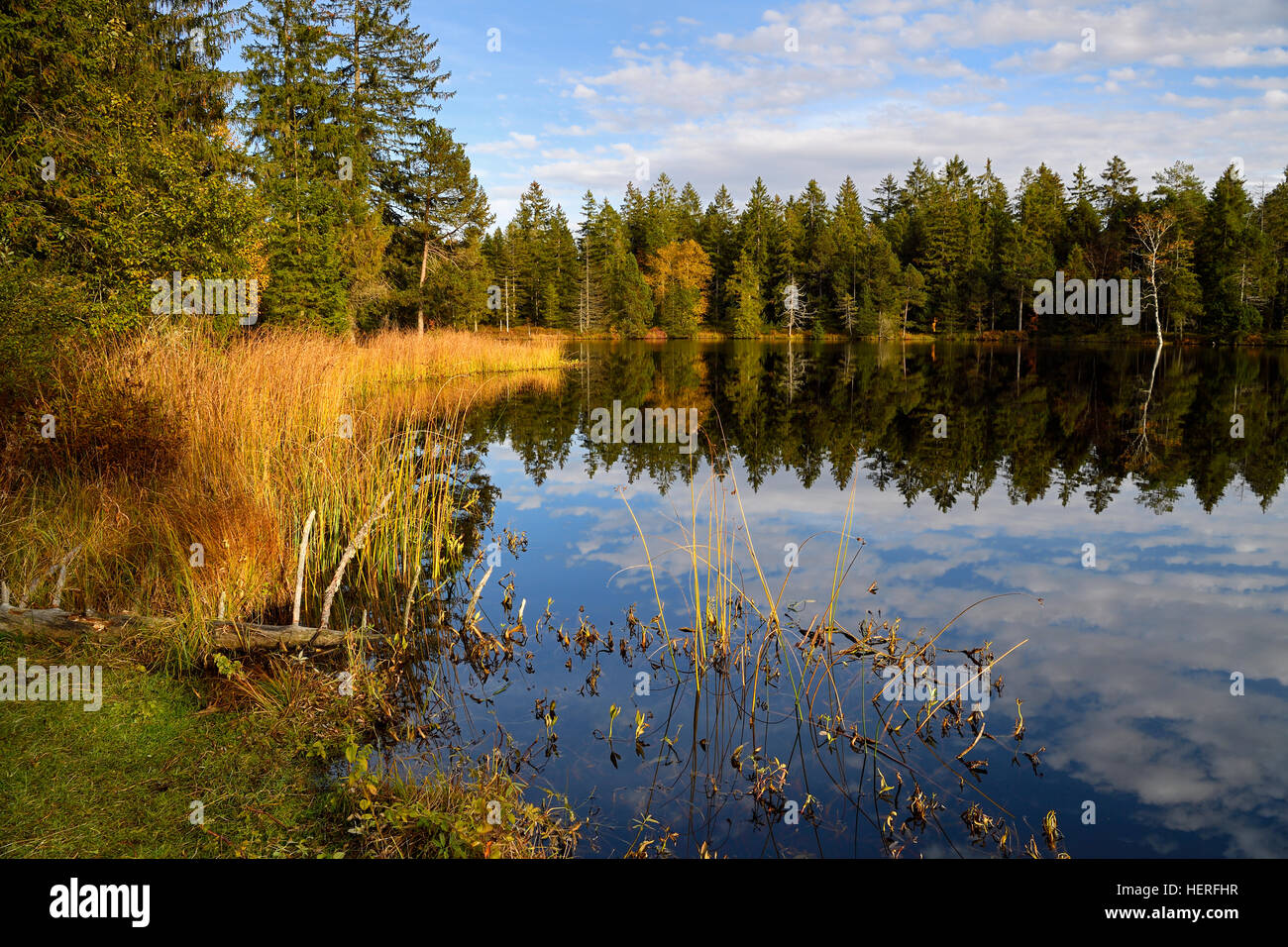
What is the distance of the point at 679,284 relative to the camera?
69750 mm

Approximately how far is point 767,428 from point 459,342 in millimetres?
13329

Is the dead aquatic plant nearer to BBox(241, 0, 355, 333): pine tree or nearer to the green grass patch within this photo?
the green grass patch

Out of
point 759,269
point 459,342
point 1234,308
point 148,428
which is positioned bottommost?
point 148,428

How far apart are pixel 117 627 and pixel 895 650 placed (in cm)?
527

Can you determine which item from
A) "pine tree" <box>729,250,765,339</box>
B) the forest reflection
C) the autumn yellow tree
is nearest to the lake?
the forest reflection

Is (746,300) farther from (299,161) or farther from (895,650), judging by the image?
(895,650)

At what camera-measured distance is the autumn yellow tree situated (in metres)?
68.7

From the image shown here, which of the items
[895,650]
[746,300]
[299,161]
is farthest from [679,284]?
[895,650]

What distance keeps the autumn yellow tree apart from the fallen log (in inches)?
2568

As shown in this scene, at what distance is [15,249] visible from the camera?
1279 centimetres

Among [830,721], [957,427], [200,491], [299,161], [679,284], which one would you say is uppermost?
[679,284]

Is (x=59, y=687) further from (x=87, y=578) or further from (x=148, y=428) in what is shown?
(x=148, y=428)
